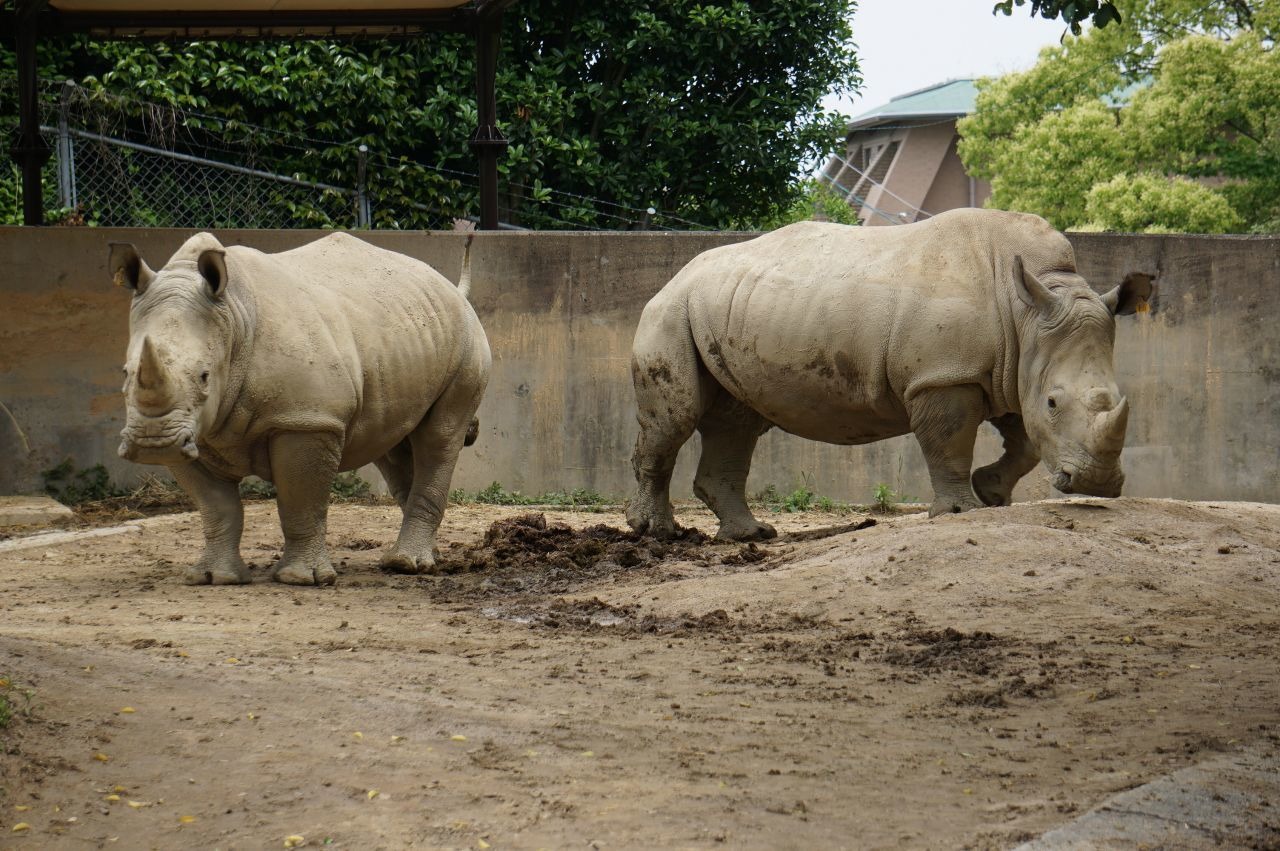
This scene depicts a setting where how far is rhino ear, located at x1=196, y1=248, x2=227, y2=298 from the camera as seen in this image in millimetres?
7332

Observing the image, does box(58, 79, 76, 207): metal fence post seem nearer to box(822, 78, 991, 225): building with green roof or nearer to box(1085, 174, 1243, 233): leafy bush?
box(1085, 174, 1243, 233): leafy bush

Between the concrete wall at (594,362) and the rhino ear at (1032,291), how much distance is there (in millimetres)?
3883

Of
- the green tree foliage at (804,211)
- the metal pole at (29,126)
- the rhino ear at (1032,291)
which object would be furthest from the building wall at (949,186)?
the rhino ear at (1032,291)

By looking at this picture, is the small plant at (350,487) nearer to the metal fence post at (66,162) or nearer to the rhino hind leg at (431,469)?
the rhino hind leg at (431,469)

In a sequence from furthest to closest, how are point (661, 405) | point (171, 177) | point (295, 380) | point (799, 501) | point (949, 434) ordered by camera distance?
point (171, 177) → point (799, 501) → point (661, 405) → point (949, 434) → point (295, 380)

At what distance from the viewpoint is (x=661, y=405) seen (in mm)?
9867

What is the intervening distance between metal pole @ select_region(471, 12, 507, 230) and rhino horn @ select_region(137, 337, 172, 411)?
5.90 metres

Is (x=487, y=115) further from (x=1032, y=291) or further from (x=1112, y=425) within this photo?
(x=1112, y=425)

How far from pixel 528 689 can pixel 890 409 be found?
4200mm

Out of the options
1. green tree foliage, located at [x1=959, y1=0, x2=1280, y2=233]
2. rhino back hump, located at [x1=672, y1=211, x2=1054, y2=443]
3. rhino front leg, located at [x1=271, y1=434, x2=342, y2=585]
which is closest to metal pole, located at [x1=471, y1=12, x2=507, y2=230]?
rhino back hump, located at [x1=672, y1=211, x2=1054, y2=443]

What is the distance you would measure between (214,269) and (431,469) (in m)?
1.97

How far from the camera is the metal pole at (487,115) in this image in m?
12.4

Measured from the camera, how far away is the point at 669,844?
3779 mm

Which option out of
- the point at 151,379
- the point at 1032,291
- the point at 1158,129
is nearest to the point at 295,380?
the point at 151,379
